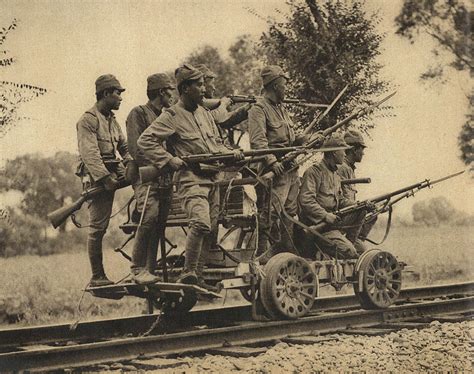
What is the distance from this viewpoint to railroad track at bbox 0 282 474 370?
247 inches

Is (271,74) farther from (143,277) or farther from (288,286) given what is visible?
(143,277)

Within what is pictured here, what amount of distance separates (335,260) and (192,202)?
84.2 inches

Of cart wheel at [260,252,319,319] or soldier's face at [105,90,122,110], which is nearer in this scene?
cart wheel at [260,252,319,319]

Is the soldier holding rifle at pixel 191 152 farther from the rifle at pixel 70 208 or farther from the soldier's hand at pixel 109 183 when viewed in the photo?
the rifle at pixel 70 208

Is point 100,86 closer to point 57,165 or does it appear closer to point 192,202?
point 192,202

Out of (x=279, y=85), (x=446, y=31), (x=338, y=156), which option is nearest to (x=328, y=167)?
(x=338, y=156)

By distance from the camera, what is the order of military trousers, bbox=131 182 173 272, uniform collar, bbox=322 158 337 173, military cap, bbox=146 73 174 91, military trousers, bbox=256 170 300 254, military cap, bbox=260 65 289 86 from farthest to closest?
uniform collar, bbox=322 158 337 173
military cap, bbox=260 65 289 86
military trousers, bbox=256 170 300 254
military cap, bbox=146 73 174 91
military trousers, bbox=131 182 173 272

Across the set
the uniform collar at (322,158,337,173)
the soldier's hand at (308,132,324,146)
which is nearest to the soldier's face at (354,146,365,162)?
the uniform collar at (322,158,337,173)

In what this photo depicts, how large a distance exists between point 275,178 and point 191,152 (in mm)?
1181

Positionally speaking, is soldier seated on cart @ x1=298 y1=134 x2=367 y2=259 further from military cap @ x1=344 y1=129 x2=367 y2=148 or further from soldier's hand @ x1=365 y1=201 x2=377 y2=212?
military cap @ x1=344 y1=129 x2=367 y2=148

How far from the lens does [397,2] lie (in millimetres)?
11672

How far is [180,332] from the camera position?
25.0ft

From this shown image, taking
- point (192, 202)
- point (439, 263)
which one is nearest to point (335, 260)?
point (192, 202)

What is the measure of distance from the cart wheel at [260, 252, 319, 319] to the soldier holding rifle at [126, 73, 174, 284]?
114 cm
